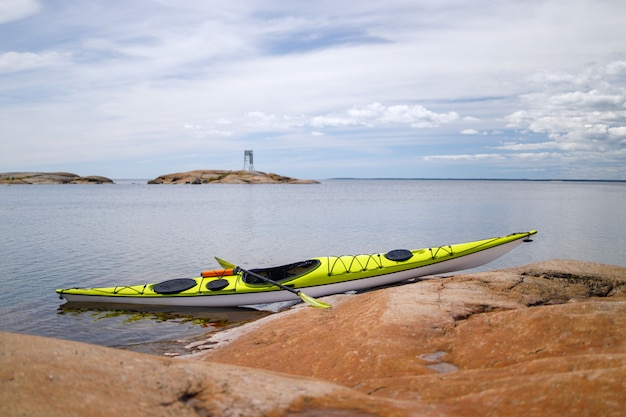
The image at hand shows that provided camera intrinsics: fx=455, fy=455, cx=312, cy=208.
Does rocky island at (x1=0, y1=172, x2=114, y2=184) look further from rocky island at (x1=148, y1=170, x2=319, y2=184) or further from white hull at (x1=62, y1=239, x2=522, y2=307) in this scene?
white hull at (x1=62, y1=239, x2=522, y2=307)

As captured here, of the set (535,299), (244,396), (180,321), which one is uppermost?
(244,396)

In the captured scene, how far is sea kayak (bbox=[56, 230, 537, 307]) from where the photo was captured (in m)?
13.1

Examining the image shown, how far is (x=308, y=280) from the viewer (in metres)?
13.0

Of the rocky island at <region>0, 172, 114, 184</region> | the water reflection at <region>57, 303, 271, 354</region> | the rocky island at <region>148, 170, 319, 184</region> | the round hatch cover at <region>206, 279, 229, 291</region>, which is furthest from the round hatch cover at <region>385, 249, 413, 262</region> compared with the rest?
the rocky island at <region>0, 172, 114, 184</region>

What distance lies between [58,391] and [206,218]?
119 feet

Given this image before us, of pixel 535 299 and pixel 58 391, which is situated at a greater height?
pixel 58 391

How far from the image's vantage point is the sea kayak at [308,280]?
42.9ft

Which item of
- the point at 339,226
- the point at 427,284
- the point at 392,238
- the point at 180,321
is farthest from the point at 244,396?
the point at 339,226

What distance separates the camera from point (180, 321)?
491 inches

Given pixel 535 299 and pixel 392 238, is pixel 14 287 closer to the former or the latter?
pixel 535 299

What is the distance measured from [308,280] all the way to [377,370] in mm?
7406

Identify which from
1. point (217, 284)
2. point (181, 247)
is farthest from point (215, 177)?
point (217, 284)

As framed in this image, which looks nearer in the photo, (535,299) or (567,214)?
(535,299)

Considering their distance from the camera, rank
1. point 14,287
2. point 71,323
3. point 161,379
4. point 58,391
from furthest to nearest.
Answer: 1. point 14,287
2. point 71,323
3. point 161,379
4. point 58,391
